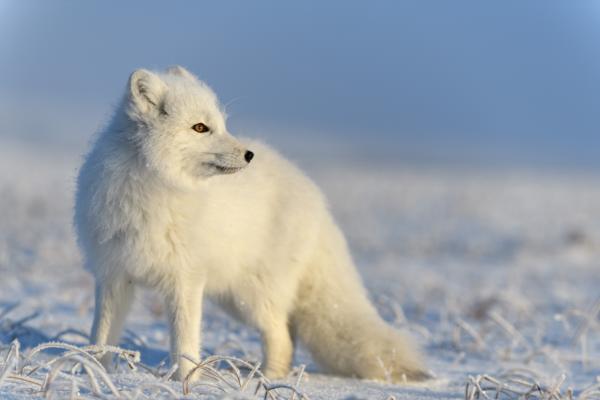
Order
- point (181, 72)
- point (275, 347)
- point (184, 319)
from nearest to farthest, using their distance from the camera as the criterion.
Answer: point (184, 319), point (181, 72), point (275, 347)

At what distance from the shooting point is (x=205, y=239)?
434cm

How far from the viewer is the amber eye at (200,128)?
4.23 metres

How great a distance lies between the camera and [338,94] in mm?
67875

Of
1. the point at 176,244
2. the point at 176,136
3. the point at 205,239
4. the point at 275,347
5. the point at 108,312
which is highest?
the point at 176,136

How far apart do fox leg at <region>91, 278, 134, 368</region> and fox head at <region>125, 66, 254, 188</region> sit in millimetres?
679

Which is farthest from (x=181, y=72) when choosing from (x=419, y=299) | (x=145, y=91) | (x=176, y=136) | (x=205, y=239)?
(x=419, y=299)

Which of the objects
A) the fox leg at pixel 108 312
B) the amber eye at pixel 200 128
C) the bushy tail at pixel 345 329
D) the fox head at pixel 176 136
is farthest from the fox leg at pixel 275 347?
the amber eye at pixel 200 128

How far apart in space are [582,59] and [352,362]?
83.9 m

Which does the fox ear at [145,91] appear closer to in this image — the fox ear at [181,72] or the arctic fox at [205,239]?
the arctic fox at [205,239]

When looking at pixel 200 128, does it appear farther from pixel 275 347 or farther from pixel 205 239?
pixel 275 347

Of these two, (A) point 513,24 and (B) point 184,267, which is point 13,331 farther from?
(A) point 513,24

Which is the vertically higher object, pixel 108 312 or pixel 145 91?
pixel 145 91

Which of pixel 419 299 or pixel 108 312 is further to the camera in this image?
pixel 419 299

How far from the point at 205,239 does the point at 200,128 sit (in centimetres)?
58
